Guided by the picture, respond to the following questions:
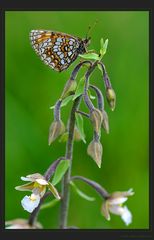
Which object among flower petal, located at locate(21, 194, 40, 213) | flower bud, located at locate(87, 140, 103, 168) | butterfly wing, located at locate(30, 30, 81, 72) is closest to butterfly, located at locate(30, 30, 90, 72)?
butterfly wing, located at locate(30, 30, 81, 72)

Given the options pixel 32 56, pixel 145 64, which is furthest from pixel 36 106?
pixel 145 64

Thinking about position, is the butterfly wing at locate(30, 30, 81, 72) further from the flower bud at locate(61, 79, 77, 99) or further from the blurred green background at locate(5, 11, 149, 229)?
the blurred green background at locate(5, 11, 149, 229)

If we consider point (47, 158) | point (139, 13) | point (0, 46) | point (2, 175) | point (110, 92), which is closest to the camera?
point (110, 92)

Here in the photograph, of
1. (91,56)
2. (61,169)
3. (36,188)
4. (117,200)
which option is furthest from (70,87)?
(117,200)

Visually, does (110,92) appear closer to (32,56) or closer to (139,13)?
(32,56)

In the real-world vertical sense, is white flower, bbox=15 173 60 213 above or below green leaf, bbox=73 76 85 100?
below

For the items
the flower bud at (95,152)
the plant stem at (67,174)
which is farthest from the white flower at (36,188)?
the flower bud at (95,152)
